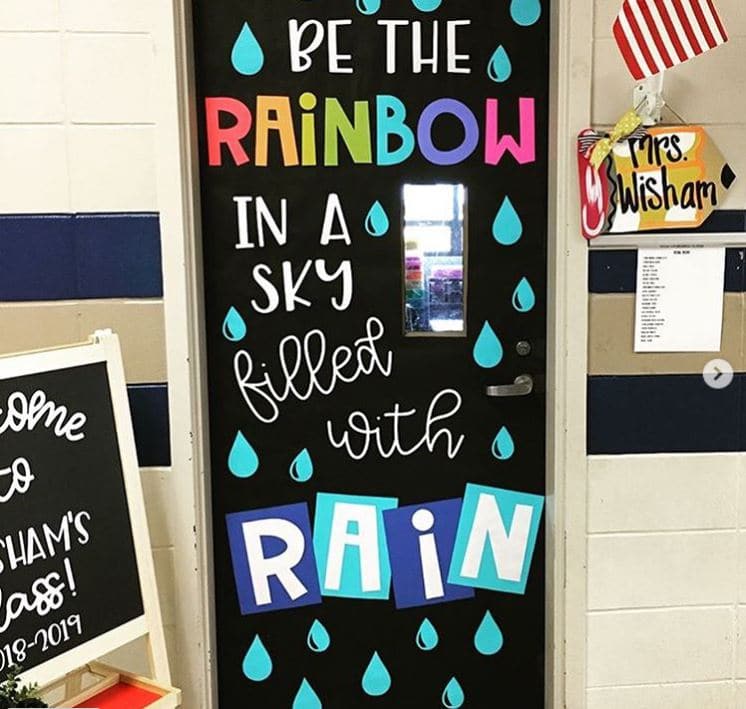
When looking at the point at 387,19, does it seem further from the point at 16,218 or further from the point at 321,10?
the point at 16,218

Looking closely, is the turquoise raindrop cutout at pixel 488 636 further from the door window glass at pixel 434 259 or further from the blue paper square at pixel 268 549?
the door window glass at pixel 434 259

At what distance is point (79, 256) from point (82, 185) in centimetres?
16

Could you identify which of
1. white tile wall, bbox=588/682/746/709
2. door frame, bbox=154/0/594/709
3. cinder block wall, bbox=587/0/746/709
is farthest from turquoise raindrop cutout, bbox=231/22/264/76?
white tile wall, bbox=588/682/746/709

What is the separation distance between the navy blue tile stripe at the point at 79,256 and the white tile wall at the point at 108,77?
0.75ft

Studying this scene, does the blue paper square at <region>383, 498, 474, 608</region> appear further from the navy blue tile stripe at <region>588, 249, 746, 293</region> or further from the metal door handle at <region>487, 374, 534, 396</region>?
the navy blue tile stripe at <region>588, 249, 746, 293</region>

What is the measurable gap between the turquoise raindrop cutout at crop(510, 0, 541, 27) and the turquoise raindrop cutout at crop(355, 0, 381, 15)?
1.07 feet

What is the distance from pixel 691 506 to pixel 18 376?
1582mm

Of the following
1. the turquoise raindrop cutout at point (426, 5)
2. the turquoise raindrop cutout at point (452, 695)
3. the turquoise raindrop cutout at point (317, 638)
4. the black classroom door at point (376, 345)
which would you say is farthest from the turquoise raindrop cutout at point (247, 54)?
the turquoise raindrop cutout at point (452, 695)

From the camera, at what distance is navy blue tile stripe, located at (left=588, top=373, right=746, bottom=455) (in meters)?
2.19

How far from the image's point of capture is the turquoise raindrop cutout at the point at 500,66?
2.22m

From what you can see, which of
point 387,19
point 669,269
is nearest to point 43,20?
point 387,19

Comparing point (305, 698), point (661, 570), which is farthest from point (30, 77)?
point (661, 570)

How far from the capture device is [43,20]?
1.99 metres

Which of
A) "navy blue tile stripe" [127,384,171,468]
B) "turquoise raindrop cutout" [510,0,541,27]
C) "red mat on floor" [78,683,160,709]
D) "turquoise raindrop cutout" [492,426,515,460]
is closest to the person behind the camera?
"red mat on floor" [78,683,160,709]
